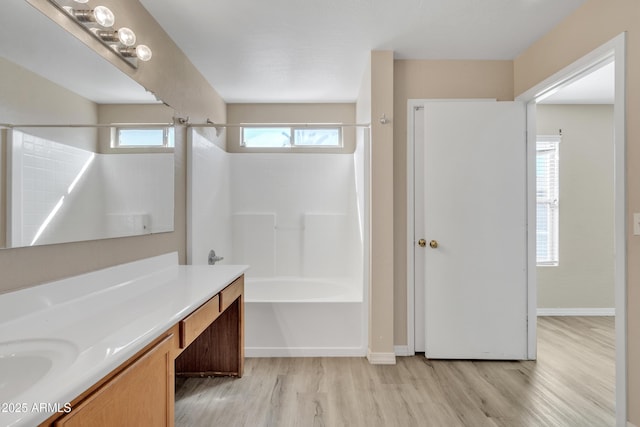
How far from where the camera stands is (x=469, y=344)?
2.63 meters

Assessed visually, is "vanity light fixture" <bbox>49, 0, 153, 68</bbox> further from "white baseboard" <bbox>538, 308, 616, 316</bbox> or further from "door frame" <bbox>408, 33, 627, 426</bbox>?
"white baseboard" <bbox>538, 308, 616, 316</bbox>

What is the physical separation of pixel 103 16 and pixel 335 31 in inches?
54.4

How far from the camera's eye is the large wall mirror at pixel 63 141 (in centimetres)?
118

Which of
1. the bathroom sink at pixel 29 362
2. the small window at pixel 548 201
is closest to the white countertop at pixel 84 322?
the bathroom sink at pixel 29 362

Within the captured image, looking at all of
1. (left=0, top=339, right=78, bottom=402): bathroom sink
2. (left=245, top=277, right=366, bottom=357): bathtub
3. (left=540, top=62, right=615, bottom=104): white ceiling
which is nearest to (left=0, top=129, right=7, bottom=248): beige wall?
(left=0, top=339, right=78, bottom=402): bathroom sink

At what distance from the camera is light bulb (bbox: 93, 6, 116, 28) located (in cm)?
155

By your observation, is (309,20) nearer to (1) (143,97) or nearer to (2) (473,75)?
(1) (143,97)

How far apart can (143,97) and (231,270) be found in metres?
1.16

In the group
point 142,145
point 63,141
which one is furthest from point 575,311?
Answer: point 63,141

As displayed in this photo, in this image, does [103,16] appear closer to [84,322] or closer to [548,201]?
[84,322]

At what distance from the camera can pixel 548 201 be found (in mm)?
3795

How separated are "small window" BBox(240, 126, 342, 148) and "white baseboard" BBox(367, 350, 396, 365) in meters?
2.35

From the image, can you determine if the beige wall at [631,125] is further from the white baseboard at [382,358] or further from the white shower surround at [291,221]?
the white shower surround at [291,221]

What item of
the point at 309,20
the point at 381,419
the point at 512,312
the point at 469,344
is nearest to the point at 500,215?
the point at 512,312
